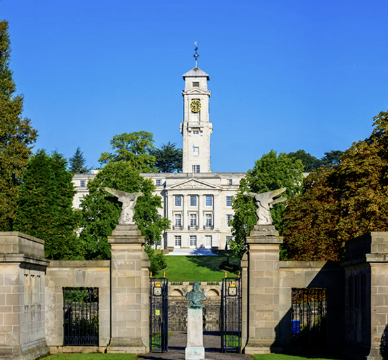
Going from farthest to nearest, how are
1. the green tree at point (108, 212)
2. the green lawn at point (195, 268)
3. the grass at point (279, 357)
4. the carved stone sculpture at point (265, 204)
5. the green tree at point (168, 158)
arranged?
the green tree at point (168, 158) → the green lawn at point (195, 268) → the green tree at point (108, 212) → the carved stone sculpture at point (265, 204) → the grass at point (279, 357)

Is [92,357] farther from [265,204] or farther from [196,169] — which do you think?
[196,169]

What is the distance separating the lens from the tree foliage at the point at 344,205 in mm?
38562

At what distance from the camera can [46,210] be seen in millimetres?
47062

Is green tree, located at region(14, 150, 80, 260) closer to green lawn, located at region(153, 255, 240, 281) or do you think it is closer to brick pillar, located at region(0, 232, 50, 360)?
brick pillar, located at region(0, 232, 50, 360)

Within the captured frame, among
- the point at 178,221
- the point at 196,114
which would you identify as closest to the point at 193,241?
the point at 178,221

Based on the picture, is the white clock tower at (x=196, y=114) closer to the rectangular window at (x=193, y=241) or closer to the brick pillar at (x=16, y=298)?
the rectangular window at (x=193, y=241)

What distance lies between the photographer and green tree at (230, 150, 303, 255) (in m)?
69.6

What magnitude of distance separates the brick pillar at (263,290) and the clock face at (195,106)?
91.6 meters

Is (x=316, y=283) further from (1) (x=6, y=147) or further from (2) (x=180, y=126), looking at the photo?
(2) (x=180, y=126)

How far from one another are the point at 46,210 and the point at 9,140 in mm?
5299

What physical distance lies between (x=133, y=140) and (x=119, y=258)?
3296 inches

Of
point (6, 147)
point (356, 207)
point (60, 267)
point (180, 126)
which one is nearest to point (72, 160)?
point (180, 126)

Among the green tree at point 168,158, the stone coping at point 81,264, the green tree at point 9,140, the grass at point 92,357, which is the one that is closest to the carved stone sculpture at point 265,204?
the stone coping at point 81,264

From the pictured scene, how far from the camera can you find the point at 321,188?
Answer: 4706 centimetres
